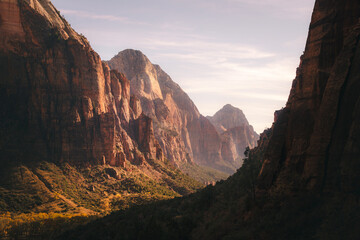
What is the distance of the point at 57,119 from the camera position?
404ft

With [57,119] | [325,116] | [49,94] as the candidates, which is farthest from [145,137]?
[325,116]

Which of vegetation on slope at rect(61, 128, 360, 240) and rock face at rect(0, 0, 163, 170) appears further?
rock face at rect(0, 0, 163, 170)

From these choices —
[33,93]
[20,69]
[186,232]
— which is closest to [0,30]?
[20,69]

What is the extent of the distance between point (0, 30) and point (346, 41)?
121 metres

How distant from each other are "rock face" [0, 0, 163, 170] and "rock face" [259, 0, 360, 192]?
95004 millimetres

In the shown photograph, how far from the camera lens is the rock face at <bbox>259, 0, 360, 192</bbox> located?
30203 mm

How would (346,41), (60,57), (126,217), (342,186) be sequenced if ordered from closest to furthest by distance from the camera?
(342,186) < (346,41) < (126,217) < (60,57)

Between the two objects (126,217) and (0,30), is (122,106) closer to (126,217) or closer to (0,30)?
(0,30)

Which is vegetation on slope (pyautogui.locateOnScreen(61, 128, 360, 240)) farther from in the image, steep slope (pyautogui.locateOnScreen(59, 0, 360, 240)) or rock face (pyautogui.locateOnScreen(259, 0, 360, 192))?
rock face (pyautogui.locateOnScreen(259, 0, 360, 192))

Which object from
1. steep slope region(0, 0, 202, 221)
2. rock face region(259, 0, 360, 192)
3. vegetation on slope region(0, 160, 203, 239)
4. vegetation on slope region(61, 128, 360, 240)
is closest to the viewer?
vegetation on slope region(61, 128, 360, 240)

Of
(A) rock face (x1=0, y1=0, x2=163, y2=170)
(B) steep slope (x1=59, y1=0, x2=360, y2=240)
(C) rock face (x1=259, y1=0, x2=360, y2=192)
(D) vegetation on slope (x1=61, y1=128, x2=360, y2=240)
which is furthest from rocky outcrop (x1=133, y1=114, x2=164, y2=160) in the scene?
(C) rock face (x1=259, y1=0, x2=360, y2=192)

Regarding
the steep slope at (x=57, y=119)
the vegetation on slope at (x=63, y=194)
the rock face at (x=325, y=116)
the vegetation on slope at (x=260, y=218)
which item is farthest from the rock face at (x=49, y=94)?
the rock face at (x=325, y=116)

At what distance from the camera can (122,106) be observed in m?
164

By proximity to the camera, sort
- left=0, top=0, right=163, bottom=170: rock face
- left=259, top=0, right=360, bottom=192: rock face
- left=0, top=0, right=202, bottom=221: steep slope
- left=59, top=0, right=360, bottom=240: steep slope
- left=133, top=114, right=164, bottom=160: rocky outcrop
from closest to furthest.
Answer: left=59, top=0, right=360, bottom=240: steep slope
left=259, top=0, right=360, bottom=192: rock face
left=0, top=0, right=202, bottom=221: steep slope
left=0, top=0, right=163, bottom=170: rock face
left=133, top=114, right=164, bottom=160: rocky outcrop
